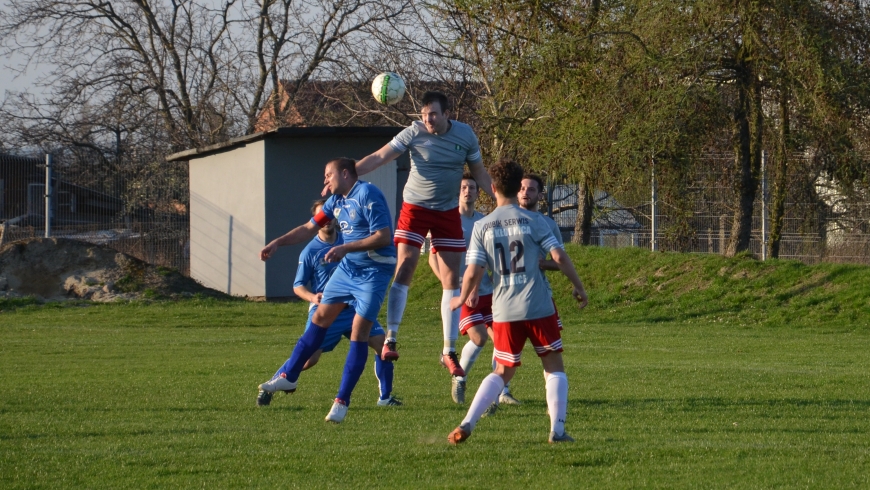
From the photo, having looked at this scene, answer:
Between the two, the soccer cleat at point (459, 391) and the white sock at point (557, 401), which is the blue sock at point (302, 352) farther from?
the white sock at point (557, 401)

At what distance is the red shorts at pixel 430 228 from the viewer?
340 inches

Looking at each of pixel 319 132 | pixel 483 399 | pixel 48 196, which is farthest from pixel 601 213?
pixel 483 399

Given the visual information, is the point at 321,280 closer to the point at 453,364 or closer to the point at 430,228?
the point at 430,228

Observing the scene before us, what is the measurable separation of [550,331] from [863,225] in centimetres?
1711

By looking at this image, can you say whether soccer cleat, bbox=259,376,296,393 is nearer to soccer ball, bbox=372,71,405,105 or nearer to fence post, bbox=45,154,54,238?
soccer ball, bbox=372,71,405,105

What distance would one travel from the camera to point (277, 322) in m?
19.8

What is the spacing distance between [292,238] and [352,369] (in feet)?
4.01

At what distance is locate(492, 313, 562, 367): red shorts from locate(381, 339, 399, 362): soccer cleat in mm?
1835

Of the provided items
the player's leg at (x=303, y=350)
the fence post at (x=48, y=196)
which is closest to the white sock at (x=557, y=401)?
the player's leg at (x=303, y=350)

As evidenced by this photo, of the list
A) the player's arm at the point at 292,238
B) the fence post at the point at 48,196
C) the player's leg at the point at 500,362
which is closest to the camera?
the player's leg at the point at 500,362

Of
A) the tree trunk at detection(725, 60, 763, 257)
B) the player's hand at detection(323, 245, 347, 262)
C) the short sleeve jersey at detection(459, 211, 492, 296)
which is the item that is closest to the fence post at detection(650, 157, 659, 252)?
the tree trunk at detection(725, 60, 763, 257)

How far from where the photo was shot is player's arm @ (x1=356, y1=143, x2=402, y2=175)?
25.8 feet

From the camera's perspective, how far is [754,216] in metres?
22.2

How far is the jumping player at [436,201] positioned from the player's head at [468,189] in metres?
0.30
